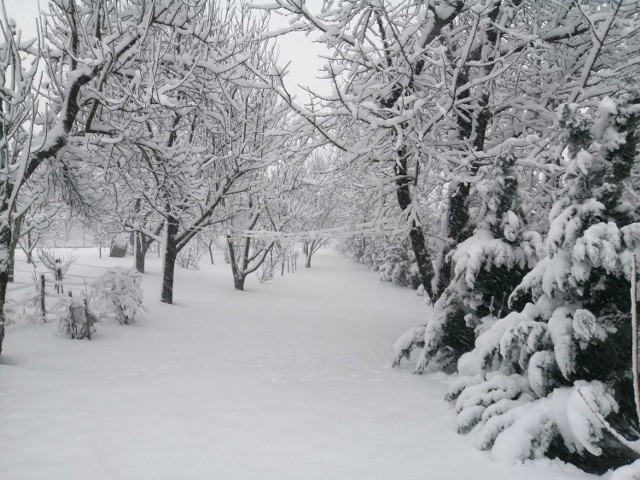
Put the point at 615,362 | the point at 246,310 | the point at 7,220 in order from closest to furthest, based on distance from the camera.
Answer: the point at 615,362 < the point at 7,220 < the point at 246,310

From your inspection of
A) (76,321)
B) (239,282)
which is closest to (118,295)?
(76,321)

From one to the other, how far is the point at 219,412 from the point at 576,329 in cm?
312

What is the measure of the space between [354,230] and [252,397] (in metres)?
2.81

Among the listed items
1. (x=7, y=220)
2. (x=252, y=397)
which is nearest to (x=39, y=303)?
(x=7, y=220)

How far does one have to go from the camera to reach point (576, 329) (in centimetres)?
297

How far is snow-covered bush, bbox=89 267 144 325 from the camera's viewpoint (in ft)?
24.0

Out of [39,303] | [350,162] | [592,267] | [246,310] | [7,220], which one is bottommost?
[246,310]

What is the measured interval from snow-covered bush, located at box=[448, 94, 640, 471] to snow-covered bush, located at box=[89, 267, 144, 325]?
631 centimetres

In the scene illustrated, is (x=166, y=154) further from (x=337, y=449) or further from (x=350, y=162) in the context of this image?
(x=337, y=449)

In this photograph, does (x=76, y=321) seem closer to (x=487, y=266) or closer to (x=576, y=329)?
(x=487, y=266)

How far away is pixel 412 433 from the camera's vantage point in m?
3.39

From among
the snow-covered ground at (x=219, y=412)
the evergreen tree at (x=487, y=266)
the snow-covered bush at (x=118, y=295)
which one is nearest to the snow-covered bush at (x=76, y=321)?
the snow-covered ground at (x=219, y=412)

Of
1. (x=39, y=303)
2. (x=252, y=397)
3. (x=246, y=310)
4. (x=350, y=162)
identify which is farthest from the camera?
(x=246, y=310)

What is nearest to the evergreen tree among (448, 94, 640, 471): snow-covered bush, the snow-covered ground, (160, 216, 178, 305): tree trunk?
the snow-covered ground
